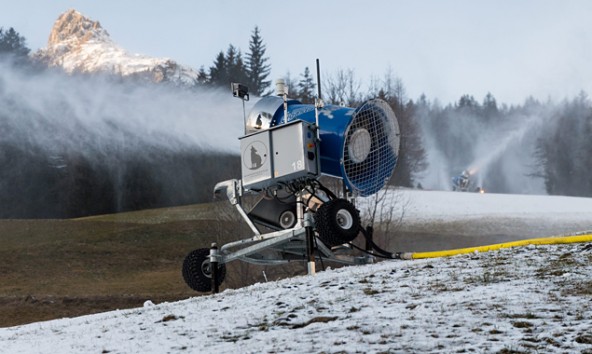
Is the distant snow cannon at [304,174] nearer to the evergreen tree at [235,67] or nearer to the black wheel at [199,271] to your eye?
the black wheel at [199,271]

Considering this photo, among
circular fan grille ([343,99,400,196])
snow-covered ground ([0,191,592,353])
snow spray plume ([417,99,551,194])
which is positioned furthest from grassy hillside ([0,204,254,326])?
snow spray plume ([417,99,551,194])

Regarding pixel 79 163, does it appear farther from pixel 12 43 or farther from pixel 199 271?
pixel 199 271

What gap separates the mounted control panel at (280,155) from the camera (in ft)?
41.2

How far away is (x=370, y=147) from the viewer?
1375 cm

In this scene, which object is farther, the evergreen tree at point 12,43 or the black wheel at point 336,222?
the evergreen tree at point 12,43

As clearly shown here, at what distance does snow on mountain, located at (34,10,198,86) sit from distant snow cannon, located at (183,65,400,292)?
26.0m

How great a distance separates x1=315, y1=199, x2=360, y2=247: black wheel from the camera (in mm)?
12555

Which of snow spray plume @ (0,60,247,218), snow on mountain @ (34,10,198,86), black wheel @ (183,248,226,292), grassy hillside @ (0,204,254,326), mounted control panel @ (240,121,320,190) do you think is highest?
snow on mountain @ (34,10,198,86)

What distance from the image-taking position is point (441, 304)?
7.45m

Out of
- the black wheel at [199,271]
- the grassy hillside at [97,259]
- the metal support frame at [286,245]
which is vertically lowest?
the grassy hillside at [97,259]

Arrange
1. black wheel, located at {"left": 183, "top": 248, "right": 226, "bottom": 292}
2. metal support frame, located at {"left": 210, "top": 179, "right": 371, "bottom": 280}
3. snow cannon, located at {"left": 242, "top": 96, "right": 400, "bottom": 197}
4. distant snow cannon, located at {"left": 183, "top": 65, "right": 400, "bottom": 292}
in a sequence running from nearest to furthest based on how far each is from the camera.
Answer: metal support frame, located at {"left": 210, "top": 179, "right": 371, "bottom": 280}
distant snow cannon, located at {"left": 183, "top": 65, "right": 400, "bottom": 292}
snow cannon, located at {"left": 242, "top": 96, "right": 400, "bottom": 197}
black wheel, located at {"left": 183, "top": 248, "right": 226, "bottom": 292}

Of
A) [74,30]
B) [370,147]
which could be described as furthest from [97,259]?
[74,30]

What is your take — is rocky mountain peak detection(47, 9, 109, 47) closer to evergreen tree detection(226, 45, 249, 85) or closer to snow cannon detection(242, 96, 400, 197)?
evergreen tree detection(226, 45, 249, 85)

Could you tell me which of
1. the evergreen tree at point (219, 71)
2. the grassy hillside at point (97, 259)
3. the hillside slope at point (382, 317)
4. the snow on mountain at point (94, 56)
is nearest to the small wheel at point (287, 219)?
the hillside slope at point (382, 317)
